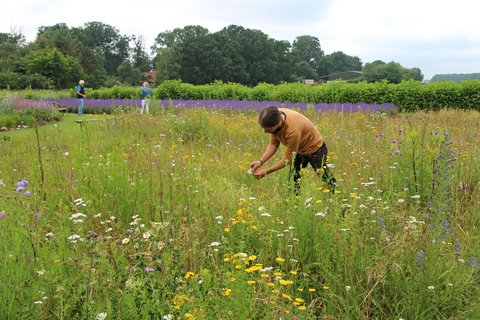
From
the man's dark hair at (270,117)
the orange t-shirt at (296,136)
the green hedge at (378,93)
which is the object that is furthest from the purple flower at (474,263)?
the green hedge at (378,93)

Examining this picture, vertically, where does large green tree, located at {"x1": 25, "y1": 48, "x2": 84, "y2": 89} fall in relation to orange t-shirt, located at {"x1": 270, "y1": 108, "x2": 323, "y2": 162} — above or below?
above

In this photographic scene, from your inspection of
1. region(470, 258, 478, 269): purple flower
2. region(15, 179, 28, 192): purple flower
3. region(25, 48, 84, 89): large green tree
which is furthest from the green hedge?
region(25, 48, 84, 89): large green tree

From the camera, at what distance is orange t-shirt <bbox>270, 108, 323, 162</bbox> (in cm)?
448

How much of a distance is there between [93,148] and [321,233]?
178 inches

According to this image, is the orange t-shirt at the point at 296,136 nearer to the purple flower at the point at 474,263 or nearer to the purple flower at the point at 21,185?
the purple flower at the point at 474,263

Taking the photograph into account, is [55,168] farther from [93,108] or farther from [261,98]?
[93,108]

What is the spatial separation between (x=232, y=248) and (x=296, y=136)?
6.20 feet

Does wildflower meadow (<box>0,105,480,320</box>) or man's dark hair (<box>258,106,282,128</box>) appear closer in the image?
wildflower meadow (<box>0,105,480,320</box>)

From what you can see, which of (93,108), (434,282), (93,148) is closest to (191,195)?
(434,282)

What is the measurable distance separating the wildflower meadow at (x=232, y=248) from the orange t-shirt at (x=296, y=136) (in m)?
0.51

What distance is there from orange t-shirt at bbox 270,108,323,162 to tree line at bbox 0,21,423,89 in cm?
2897

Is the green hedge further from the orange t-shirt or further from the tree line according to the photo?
the tree line

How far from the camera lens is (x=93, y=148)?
6.42 m

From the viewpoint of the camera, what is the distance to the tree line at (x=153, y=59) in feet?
132
